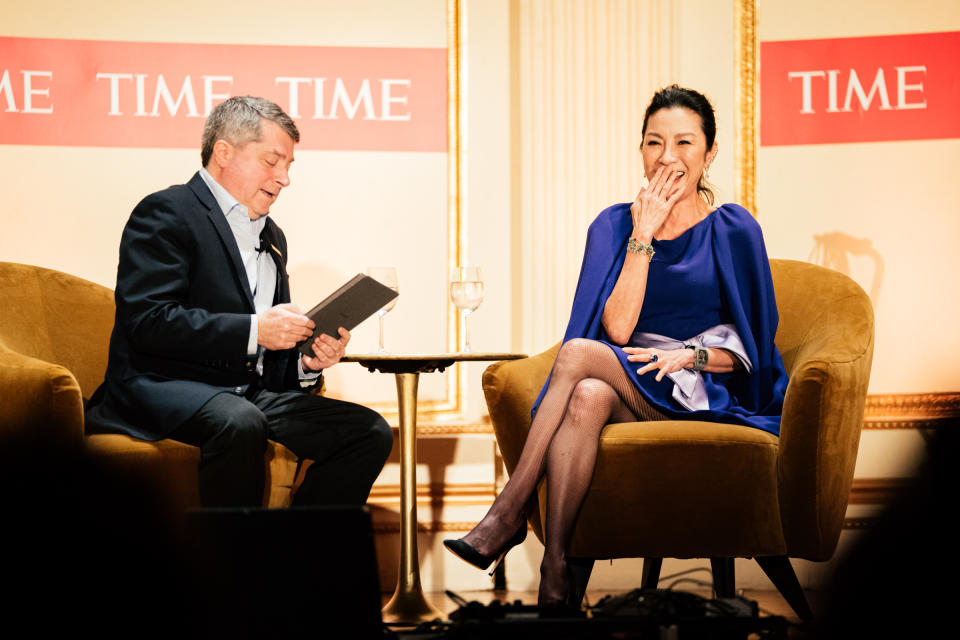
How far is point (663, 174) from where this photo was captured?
2.69 meters

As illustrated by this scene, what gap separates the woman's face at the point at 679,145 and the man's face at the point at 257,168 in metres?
1.07

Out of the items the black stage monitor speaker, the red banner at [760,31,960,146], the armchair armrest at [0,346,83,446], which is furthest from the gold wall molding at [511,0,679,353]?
the black stage monitor speaker

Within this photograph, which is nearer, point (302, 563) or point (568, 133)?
point (302, 563)

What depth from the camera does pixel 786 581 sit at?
2.29 m

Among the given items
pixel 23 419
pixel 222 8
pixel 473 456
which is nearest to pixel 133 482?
pixel 23 419

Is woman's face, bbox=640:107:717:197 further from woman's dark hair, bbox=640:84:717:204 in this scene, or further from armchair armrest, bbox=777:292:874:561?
armchair armrest, bbox=777:292:874:561

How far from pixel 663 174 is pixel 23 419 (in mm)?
1787

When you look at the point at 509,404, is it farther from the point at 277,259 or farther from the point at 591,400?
the point at 277,259

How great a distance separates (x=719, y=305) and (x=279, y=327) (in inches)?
47.4

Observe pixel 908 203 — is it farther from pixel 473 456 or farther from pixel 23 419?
pixel 23 419

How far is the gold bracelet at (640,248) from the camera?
2.58m

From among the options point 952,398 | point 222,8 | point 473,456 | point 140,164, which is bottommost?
point 473,456

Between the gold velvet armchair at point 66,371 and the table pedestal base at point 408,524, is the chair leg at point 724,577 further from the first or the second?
the gold velvet armchair at point 66,371

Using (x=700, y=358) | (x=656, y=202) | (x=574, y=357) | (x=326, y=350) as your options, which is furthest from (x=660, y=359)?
(x=326, y=350)
